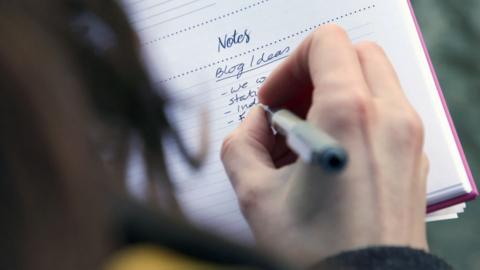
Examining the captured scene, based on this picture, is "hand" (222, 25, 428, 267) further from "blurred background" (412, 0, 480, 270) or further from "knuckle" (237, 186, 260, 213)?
"blurred background" (412, 0, 480, 270)

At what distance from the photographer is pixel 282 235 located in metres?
0.40

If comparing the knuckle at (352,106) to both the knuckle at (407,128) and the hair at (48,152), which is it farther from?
the hair at (48,152)

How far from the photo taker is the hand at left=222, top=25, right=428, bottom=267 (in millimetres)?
379

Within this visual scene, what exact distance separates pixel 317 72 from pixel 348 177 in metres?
0.07

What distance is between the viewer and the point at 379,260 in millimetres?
361

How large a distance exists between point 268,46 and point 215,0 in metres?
0.05

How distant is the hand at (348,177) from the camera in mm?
379

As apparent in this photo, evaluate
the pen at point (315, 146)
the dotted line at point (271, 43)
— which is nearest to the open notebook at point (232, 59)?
the dotted line at point (271, 43)

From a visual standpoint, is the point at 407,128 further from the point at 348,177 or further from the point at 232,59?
the point at 232,59

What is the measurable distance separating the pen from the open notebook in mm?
104

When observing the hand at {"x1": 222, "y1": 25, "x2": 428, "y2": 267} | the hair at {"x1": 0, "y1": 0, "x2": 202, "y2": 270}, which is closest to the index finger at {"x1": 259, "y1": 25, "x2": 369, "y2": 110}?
the hand at {"x1": 222, "y1": 25, "x2": 428, "y2": 267}

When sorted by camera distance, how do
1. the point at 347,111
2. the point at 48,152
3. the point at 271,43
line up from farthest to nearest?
1. the point at 271,43
2. the point at 347,111
3. the point at 48,152

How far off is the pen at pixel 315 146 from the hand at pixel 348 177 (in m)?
0.01

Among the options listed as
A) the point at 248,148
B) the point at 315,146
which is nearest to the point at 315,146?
the point at 315,146
